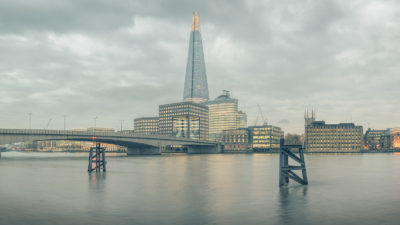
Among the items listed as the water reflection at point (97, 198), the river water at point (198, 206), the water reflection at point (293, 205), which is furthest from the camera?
the water reflection at point (97, 198)

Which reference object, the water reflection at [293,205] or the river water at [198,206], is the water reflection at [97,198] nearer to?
the river water at [198,206]

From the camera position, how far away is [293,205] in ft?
85.9

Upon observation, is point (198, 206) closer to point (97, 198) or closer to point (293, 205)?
point (293, 205)

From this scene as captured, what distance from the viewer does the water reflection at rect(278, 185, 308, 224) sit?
21297mm

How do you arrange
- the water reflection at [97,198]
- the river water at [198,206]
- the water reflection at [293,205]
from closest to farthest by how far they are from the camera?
the river water at [198,206] → the water reflection at [293,205] → the water reflection at [97,198]

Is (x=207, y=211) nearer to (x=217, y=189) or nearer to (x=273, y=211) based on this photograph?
(x=273, y=211)

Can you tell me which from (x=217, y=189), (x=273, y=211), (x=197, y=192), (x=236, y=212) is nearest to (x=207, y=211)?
(x=236, y=212)

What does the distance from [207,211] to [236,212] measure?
1.99m

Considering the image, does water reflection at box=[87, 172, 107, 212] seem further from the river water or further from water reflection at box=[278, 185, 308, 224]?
water reflection at box=[278, 185, 308, 224]

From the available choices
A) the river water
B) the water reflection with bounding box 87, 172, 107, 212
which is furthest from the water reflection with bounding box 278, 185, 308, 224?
the water reflection with bounding box 87, 172, 107, 212

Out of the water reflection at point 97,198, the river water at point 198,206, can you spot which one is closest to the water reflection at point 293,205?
the river water at point 198,206

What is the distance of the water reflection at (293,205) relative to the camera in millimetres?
21297

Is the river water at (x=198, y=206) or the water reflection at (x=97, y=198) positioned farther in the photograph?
the water reflection at (x=97, y=198)

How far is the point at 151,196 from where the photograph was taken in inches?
1231
